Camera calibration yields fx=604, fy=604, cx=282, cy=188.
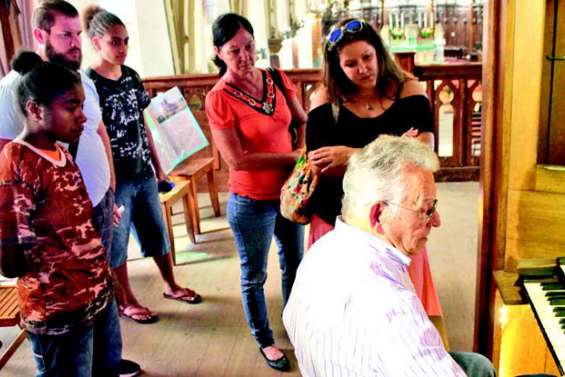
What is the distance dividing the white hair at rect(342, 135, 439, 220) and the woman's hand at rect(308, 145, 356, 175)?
2.14 feet

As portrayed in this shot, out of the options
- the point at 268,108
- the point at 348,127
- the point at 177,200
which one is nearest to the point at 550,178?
the point at 348,127

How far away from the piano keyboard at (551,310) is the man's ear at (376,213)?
1.86 ft

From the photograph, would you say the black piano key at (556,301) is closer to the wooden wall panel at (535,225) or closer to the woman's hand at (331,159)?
the wooden wall panel at (535,225)

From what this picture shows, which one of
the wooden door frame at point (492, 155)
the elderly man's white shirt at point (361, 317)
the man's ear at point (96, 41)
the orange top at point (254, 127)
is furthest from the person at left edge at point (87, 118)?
the wooden door frame at point (492, 155)

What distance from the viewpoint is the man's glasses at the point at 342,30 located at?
1.98 m

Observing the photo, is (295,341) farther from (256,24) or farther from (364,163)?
(256,24)

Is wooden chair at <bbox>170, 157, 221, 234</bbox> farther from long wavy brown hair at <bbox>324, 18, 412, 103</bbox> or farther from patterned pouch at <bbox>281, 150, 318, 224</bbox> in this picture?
long wavy brown hair at <bbox>324, 18, 412, 103</bbox>

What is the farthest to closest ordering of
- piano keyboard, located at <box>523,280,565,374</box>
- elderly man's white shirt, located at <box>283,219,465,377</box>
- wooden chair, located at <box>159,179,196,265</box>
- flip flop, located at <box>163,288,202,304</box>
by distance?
wooden chair, located at <box>159,179,196,265</box> < flip flop, located at <box>163,288,202,304</box> < piano keyboard, located at <box>523,280,565,374</box> < elderly man's white shirt, located at <box>283,219,465,377</box>

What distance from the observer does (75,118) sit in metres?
1.77

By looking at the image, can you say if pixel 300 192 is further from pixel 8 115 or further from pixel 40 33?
pixel 40 33

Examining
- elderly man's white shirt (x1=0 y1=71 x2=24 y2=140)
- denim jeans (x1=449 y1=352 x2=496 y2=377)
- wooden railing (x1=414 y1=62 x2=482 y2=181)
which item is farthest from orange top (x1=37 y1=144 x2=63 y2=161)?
wooden railing (x1=414 y1=62 x2=482 y2=181)

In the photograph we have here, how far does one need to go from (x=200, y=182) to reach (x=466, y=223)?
223 cm

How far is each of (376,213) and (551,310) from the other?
2.19 ft

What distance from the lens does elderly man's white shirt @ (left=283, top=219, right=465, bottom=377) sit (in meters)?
1.07
